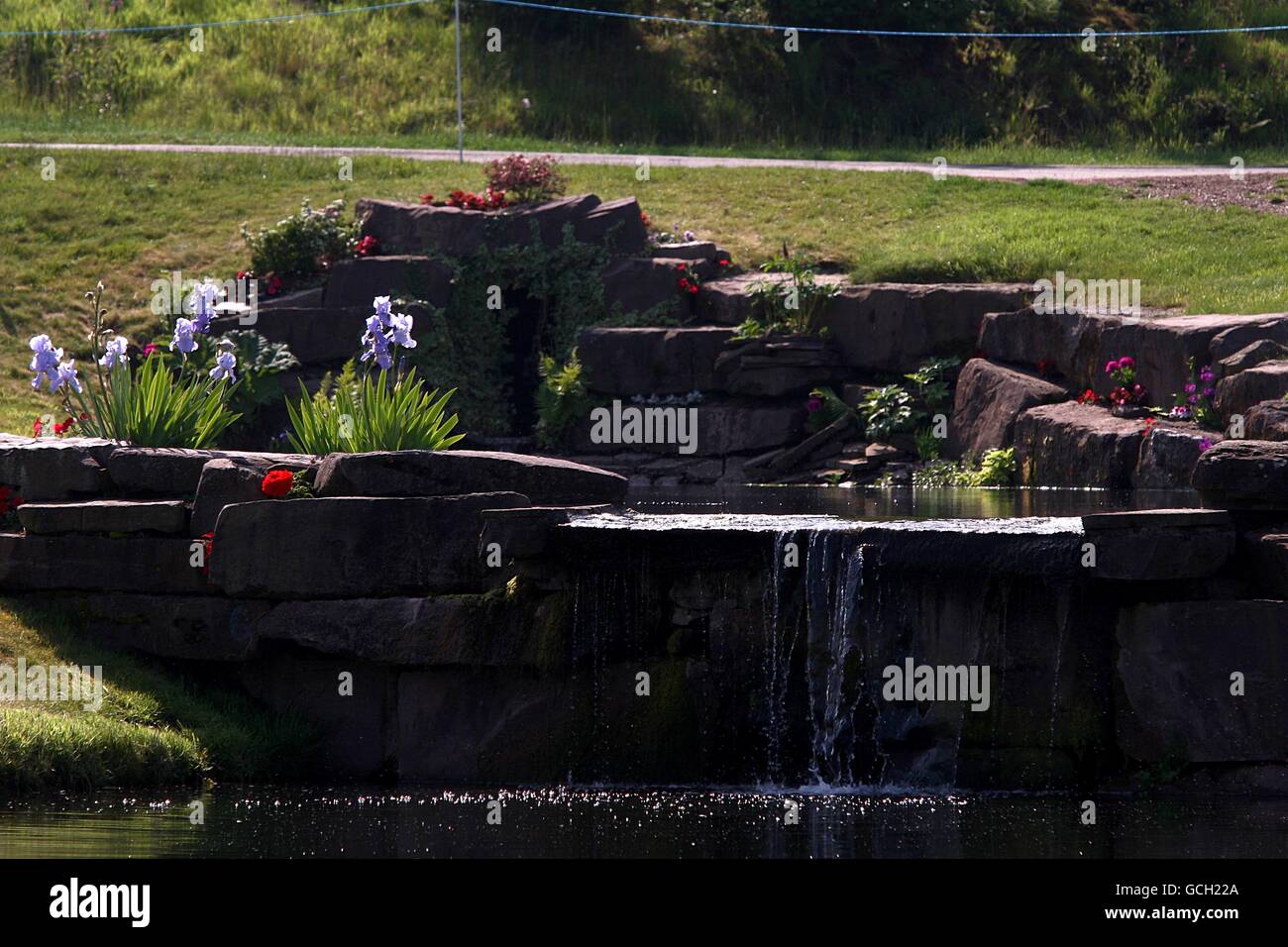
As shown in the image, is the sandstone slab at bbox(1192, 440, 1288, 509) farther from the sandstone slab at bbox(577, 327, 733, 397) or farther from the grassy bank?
the grassy bank

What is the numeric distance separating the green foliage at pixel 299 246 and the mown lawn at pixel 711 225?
50 cm

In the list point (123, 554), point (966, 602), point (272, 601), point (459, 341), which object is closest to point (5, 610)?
point (123, 554)

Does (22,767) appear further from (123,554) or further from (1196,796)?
(1196,796)

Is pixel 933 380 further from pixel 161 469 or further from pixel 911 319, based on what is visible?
pixel 161 469

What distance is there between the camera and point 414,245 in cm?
2083

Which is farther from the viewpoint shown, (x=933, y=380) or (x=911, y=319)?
(x=911, y=319)

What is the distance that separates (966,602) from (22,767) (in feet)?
17.5

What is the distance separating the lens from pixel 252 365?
1880cm

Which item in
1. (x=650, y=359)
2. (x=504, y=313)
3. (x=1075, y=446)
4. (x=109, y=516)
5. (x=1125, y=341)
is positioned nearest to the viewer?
(x=109, y=516)

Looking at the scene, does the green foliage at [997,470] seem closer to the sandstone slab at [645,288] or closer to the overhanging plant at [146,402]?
the sandstone slab at [645,288]

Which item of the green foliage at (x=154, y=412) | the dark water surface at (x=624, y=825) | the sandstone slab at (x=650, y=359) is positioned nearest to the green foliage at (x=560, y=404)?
the sandstone slab at (x=650, y=359)

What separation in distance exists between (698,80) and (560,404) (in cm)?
1254

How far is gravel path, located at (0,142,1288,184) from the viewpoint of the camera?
77.9ft

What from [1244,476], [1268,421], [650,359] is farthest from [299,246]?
[1244,476]
